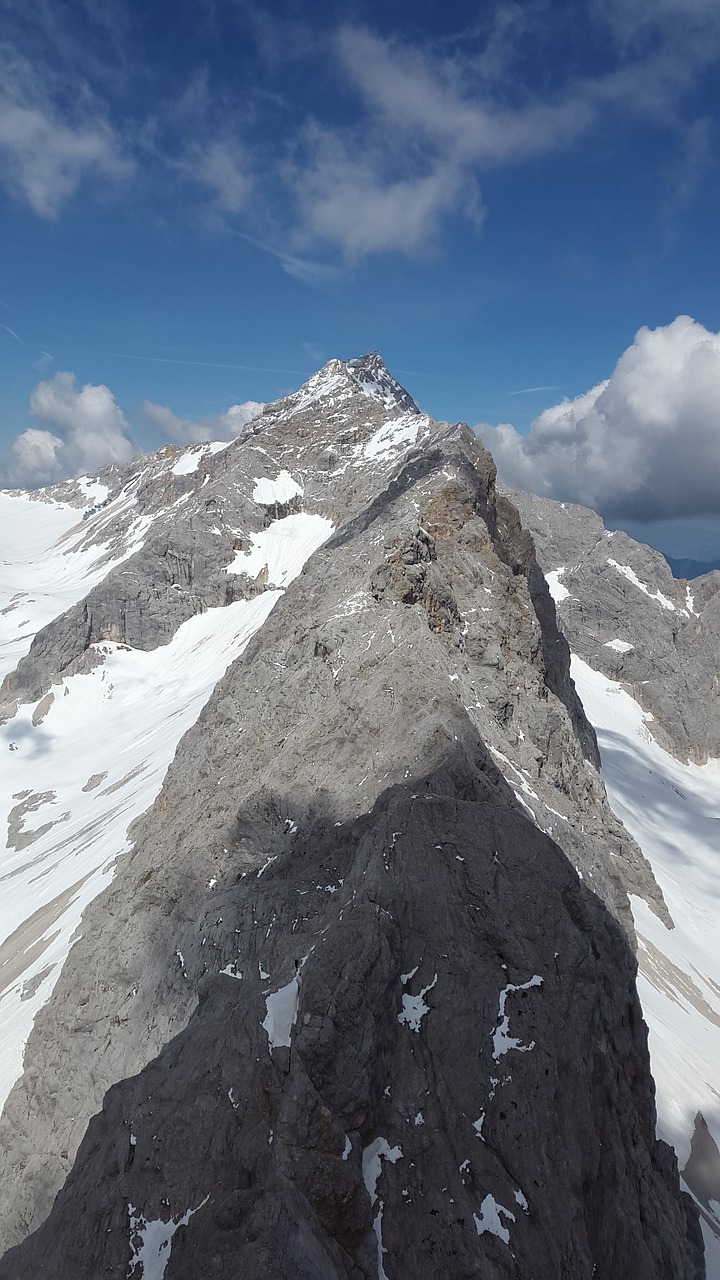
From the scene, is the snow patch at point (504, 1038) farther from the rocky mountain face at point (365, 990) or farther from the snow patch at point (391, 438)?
the snow patch at point (391, 438)

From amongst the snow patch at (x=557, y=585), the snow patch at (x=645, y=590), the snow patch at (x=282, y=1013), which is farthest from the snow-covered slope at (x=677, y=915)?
the snow patch at (x=645, y=590)

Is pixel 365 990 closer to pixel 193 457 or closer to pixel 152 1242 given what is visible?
pixel 152 1242

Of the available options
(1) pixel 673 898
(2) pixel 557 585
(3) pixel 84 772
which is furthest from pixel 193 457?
(1) pixel 673 898

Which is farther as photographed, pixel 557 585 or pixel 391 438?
pixel 557 585

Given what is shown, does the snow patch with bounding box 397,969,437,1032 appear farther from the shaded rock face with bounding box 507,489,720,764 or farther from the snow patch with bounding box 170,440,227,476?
the snow patch with bounding box 170,440,227,476

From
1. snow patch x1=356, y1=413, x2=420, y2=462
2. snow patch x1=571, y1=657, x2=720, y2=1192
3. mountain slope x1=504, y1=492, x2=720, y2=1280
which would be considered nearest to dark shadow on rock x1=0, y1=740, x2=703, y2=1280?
mountain slope x1=504, y1=492, x2=720, y2=1280

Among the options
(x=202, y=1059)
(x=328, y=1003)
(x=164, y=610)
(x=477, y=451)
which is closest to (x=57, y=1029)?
(x=202, y=1059)
